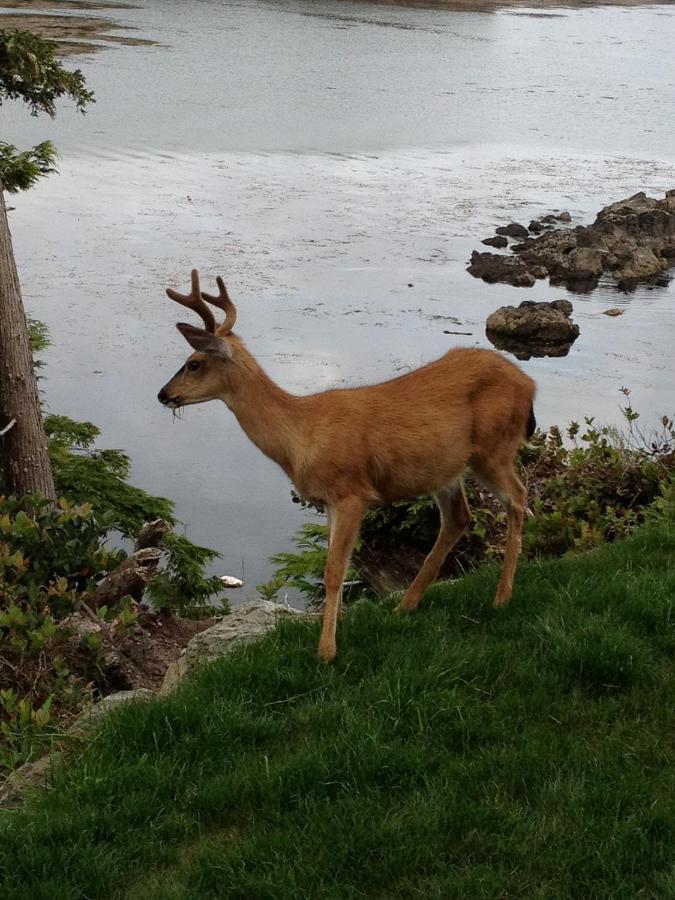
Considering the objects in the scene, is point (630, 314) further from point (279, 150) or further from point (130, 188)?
point (279, 150)

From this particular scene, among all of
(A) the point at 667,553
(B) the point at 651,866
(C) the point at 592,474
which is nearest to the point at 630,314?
(C) the point at 592,474

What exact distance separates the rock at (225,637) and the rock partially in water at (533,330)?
48.5ft

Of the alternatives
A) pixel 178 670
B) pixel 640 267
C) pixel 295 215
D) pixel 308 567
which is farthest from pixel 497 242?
pixel 178 670

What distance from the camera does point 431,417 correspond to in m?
6.65

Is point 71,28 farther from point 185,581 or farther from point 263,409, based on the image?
point 263,409

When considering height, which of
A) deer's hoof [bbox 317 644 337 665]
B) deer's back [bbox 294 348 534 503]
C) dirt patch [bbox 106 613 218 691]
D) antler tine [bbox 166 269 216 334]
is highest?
antler tine [bbox 166 269 216 334]

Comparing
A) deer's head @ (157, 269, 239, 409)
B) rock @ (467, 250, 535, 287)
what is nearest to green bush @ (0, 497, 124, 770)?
deer's head @ (157, 269, 239, 409)

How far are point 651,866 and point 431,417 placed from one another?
9.09ft

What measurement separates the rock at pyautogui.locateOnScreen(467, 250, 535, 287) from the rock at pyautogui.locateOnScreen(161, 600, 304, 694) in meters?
18.7

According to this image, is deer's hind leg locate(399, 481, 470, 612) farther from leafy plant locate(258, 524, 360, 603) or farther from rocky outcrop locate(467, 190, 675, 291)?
rocky outcrop locate(467, 190, 675, 291)

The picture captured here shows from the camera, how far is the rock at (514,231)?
28.3 m

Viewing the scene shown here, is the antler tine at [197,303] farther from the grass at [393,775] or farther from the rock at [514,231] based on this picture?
the rock at [514,231]

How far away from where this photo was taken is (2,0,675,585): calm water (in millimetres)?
17750

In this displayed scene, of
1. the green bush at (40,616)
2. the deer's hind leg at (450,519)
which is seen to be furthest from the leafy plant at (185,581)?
the deer's hind leg at (450,519)
